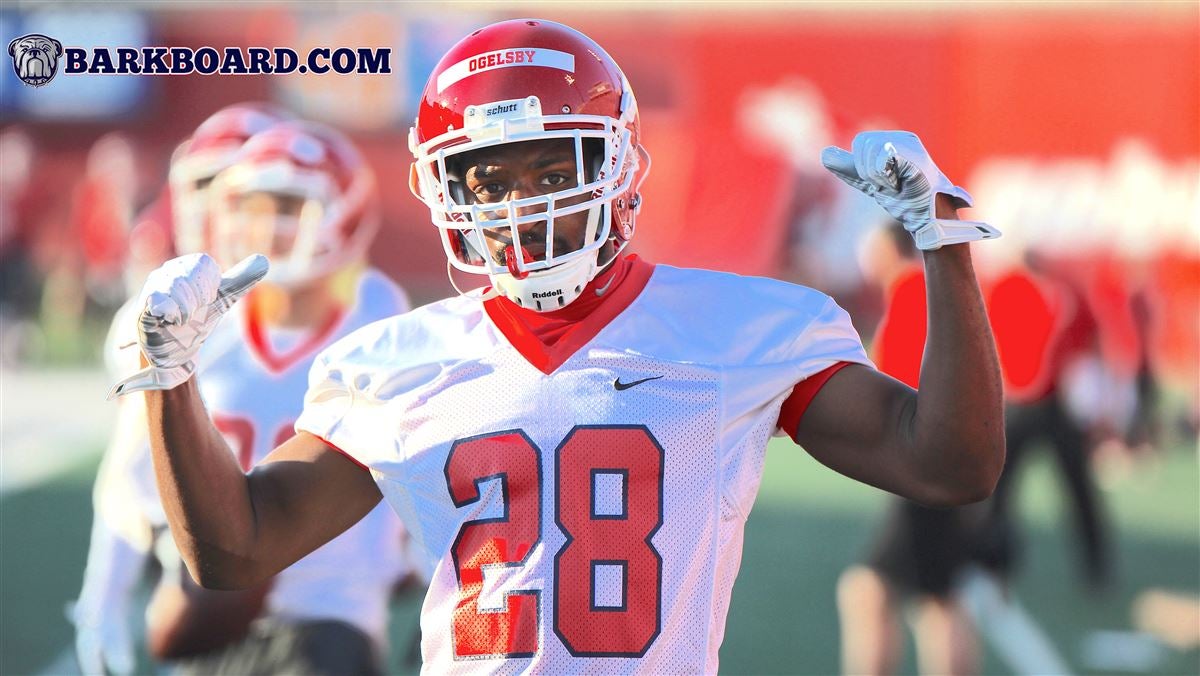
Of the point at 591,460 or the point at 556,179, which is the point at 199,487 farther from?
the point at 556,179

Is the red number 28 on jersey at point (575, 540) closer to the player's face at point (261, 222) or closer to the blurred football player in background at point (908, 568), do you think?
Answer: the player's face at point (261, 222)

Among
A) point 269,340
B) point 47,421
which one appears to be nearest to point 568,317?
point 269,340

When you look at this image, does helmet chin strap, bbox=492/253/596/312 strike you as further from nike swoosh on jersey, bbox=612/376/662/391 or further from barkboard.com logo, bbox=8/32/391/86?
barkboard.com logo, bbox=8/32/391/86

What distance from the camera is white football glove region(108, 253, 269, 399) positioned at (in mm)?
1906

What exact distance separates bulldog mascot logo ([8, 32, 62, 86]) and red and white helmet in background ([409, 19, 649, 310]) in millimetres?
2209

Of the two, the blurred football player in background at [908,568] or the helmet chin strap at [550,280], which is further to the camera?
the blurred football player in background at [908,568]

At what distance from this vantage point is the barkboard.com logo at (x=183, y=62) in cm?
370

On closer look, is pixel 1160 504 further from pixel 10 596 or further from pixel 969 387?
pixel 969 387

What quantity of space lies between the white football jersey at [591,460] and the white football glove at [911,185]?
233 millimetres

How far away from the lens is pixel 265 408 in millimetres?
3723

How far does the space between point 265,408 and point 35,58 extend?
133 cm

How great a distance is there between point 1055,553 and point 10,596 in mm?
4853

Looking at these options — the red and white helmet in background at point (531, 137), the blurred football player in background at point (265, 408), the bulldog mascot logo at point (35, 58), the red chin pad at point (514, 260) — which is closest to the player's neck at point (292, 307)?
the blurred football player in background at point (265, 408)

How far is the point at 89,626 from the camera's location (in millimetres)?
3832
